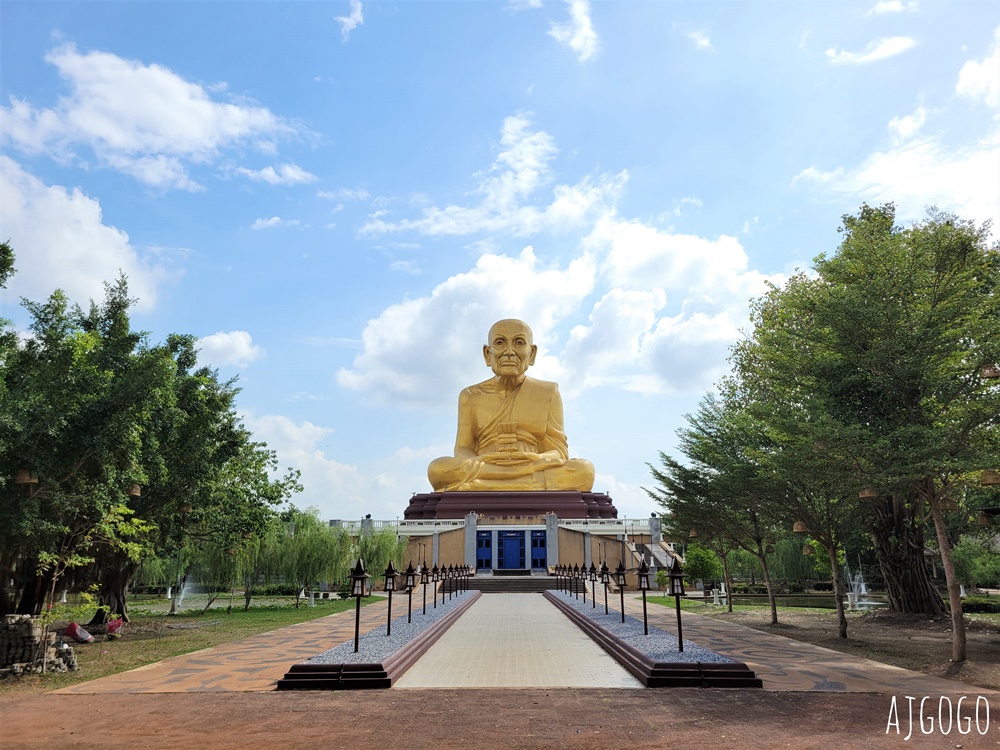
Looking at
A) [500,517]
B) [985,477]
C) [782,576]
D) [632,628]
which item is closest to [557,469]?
[500,517]

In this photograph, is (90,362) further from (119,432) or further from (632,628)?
(632,628)

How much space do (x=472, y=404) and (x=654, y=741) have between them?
116ft

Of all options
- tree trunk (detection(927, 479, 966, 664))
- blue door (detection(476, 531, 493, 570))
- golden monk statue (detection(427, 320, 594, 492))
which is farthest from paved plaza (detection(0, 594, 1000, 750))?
golden monk statue (detection(427, 320, 594, 492))

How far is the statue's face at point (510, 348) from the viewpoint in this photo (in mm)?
40562

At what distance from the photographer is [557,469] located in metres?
39.0

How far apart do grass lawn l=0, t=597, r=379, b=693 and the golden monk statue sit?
593 inches

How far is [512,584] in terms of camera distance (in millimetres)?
29547

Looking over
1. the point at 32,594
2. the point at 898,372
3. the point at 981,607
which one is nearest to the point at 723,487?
the point at 898,372

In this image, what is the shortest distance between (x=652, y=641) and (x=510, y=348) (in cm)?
2999

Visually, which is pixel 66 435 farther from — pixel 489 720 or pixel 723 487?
pixel 723 487

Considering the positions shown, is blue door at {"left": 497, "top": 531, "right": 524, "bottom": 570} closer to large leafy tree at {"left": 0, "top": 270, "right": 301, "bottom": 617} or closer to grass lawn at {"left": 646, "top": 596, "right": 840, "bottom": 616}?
grass lawn at {"left": 646, "top": 596, "right": 840, "bottom": 616}

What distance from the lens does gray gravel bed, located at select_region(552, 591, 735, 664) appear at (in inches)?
377

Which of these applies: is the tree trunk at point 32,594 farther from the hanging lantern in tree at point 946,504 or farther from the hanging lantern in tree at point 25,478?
the hanging lantern in tree at point 946,504

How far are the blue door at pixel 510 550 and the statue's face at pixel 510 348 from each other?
33.3 ft
